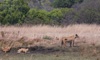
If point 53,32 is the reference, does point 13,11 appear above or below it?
above

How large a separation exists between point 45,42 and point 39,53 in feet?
8.71

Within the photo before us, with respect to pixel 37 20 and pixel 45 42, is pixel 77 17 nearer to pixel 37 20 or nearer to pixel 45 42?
pixel 37 20

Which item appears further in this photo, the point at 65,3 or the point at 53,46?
the point at 65,3

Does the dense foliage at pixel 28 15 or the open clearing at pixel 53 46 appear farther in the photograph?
the dense foliage at pixel 28 15

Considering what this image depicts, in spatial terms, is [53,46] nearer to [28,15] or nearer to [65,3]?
[28,15]

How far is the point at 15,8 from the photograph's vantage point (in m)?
28.9

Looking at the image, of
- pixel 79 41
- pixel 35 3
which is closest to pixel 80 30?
pixel 79 41

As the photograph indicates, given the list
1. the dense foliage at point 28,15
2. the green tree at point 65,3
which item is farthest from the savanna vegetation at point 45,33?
the green tree at point 65,3

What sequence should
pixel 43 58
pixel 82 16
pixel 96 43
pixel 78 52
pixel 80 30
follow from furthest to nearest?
1. pixel 82 16
2. pixel 80 30
3. pixel 96 43
4. pixel 78 52
5. pixel 43 58

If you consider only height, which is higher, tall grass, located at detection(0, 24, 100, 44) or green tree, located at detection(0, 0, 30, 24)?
green tree, located at detection(0, 0, 30, 24)

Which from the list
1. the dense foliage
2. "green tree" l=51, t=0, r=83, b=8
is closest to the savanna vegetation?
the dense foliage

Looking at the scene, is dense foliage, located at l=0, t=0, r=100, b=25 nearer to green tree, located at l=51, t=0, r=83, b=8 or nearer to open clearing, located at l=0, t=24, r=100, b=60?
open clearing, located at l=0, t=24, r=100, b=60

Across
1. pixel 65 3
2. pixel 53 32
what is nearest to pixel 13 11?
pixel 53 32

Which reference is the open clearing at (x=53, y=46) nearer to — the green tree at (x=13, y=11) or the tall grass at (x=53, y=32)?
the tall grass at (x=53, y=32)
